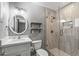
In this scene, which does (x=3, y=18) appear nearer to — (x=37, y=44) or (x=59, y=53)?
(x=37, y=44)

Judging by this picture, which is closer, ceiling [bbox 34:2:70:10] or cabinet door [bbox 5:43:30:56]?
cabinet door [bbox 5:43:30:56]

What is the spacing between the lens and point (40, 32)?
1.27m

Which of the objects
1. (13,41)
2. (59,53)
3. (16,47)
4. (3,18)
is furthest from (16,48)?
(59,53)

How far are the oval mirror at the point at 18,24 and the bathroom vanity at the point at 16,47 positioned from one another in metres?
Answer: 0.18

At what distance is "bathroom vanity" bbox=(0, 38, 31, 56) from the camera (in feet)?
3.55

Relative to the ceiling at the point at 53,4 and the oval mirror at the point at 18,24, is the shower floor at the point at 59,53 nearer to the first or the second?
the oval mirror at the point at 18,24

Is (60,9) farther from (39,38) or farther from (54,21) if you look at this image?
(39,38)

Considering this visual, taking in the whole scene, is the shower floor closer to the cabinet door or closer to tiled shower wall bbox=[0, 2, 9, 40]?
the cabinet door

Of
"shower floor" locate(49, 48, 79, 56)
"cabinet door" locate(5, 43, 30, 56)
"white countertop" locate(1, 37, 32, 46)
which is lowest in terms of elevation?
"shower floor" locate(49, 48, 79, 56)

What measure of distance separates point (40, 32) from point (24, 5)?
23.3 inches

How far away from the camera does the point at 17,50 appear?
3.75ft

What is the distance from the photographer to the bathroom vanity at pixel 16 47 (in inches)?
42.6

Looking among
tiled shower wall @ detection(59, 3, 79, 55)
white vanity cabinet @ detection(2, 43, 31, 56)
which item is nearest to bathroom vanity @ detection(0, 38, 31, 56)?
white vanity cabinet @ detection(2, 43, 31, 56)

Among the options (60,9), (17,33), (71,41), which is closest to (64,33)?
(71,41)
